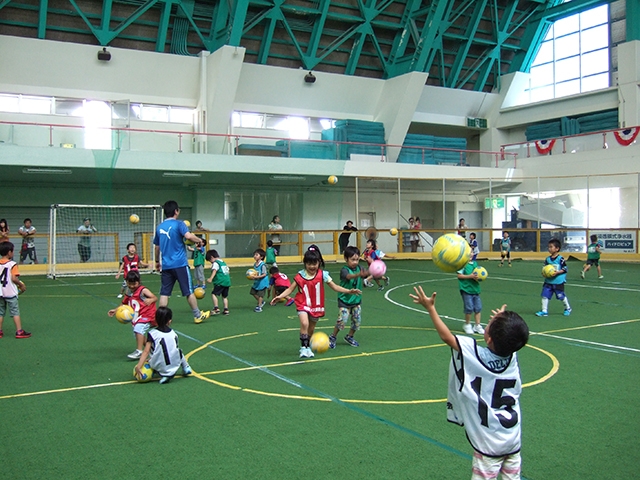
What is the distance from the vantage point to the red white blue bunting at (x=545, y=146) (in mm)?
34312

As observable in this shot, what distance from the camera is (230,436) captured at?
5.40 m

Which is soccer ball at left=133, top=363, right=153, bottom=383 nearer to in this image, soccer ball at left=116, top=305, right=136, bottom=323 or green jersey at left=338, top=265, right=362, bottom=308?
soccer ball at left=116, top=305, right=136, bottom=323

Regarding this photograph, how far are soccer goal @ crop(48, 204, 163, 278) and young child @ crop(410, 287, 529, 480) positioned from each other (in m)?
19.9

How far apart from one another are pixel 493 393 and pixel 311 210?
1206 inches

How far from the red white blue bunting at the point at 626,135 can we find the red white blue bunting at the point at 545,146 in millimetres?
3630

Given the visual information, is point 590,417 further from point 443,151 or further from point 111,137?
point 443,151

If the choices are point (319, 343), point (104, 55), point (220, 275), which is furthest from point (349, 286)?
point (104, 55)

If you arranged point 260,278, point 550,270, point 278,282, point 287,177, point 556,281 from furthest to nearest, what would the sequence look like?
point 287,177, point 278,282, point 260,278, point 556,281, point 550,270

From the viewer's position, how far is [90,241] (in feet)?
80.9

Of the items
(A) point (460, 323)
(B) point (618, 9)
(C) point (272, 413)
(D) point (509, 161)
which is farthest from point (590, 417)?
(B) point (618, 9)

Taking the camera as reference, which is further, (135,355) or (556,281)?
(556,281)

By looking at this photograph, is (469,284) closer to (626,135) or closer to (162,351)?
(162,351)

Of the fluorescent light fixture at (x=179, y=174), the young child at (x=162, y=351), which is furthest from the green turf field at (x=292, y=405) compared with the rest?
the fluorescent light fixture at (x=179, y=174)

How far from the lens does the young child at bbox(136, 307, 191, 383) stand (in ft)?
23.7
